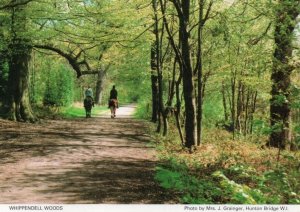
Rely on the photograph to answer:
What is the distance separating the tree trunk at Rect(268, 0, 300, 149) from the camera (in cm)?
959

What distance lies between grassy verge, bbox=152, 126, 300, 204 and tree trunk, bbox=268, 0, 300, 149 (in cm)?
68

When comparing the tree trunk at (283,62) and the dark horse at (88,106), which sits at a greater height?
the tree trunk at (283,62)

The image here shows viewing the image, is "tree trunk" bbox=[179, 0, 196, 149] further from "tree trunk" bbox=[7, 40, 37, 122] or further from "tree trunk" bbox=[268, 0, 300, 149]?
"tree trunk" bbox=[7, 40, 37, 122]

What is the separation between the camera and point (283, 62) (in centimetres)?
1238

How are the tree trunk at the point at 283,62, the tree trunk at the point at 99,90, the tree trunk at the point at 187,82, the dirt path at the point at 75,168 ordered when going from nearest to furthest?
the dirt path at the point at 75,168
the tree trunk at the point at 283,62
the tree trunk at the point at 187,82
the tree trunk at the point at 99,90

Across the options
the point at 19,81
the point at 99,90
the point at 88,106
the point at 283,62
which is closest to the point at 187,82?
the point at 283,62

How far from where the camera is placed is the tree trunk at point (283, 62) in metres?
9.59

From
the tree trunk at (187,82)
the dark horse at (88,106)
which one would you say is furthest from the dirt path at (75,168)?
the dark horse at (88,106)

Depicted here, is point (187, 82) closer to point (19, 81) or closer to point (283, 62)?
point (283, 62)

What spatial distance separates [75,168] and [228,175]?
322 centimetres

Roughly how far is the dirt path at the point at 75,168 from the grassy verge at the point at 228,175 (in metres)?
0.43

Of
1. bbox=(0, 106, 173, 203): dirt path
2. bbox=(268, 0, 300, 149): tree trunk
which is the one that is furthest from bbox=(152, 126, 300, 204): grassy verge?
bbox=(268, 0, 300, 149): tree trunk

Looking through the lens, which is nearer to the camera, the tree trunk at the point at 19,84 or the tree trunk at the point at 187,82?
Result: the tree trunk at the point at 187,82

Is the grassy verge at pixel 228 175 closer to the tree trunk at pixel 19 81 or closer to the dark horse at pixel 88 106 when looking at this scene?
the tree trunk at pixel 19 81
